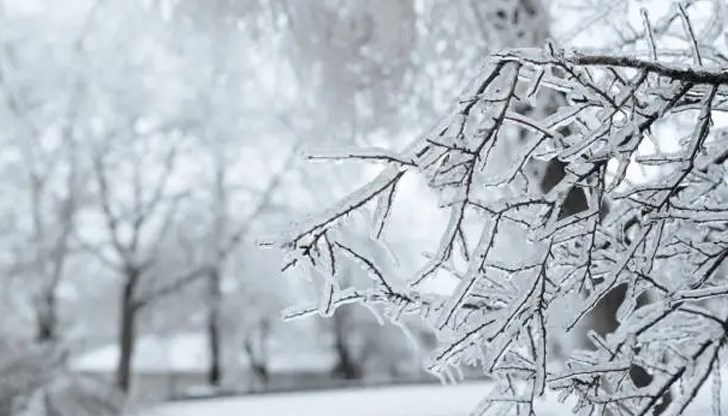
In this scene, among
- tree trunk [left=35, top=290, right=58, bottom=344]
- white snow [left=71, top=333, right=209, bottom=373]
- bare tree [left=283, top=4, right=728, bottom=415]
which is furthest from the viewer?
white snow [left=71, top=333, right=209, bottom=373]

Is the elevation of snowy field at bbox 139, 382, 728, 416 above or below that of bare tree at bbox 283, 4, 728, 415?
below

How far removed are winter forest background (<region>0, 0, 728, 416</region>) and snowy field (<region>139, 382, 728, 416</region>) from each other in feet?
0.32

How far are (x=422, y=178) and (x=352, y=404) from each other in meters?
7.17

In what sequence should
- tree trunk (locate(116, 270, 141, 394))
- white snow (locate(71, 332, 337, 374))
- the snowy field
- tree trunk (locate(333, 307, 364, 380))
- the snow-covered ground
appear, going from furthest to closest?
white snow (locate(71, 332, 337, 374))
tree trunk (locate(333, 307, 364, 380))
tree trunk (locate(116, 270, 141, 394))
the snow-covered ground
the snowy field

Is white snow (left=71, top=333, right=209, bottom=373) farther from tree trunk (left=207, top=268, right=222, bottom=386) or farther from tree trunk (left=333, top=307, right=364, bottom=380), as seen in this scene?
tree trunk (left=333, top=307, right=364, bottom=380)

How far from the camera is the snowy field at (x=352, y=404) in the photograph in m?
8.20

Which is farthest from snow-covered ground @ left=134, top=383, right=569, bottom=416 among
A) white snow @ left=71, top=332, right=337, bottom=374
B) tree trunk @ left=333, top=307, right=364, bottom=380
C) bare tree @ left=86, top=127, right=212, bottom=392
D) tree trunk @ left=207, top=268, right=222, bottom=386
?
white snow @ left=71, top=332, right=337, bottom=374

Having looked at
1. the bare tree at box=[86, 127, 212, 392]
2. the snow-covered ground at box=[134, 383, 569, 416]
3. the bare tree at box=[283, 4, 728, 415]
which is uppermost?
the bare tree at box=[86, 127, 212, 392]

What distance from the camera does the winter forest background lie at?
79.4 inches

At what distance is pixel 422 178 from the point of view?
105 inches

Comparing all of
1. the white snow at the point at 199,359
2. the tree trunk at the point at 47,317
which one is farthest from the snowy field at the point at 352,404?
the white snow at the point at 199,359

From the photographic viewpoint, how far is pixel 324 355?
3572 centimetres

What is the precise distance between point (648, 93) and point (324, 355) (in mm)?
34277

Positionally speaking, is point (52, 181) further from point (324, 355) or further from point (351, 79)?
point (324, 355)
